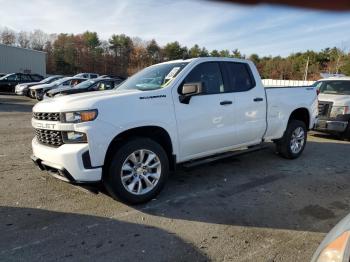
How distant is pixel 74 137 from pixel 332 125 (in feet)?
24.0

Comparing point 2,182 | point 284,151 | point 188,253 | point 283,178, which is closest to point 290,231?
point 188,253

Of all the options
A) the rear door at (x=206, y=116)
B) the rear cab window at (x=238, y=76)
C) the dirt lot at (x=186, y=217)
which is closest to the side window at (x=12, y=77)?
the dirt lot at (x=186, y=217)

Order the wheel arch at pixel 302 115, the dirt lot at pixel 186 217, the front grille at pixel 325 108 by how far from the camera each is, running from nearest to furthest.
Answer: the dirt lot at pixel 186 217
the wheel arch at pixel 302 115
the front grille at pixel 325 108

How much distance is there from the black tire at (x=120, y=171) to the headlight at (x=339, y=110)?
6.38m

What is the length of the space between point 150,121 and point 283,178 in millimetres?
2588

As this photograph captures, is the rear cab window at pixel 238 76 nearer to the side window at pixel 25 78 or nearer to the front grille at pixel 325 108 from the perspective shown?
the front grille at pixel 325 108

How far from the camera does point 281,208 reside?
14.4 feet

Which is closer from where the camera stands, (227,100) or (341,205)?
(341,205)

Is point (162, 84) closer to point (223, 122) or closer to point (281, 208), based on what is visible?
point (223, 122)

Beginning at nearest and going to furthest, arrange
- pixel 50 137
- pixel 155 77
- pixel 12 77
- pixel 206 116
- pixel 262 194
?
pixel 50 137, pixel 262 194, pixel 206 116, pixel 155 77, pixel 12 77

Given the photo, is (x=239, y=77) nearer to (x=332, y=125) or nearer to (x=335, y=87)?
(x=332, y=125)

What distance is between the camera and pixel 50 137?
4.32 meters

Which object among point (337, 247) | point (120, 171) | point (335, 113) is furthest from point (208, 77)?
point (335, 113)

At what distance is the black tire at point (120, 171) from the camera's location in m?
4.13
